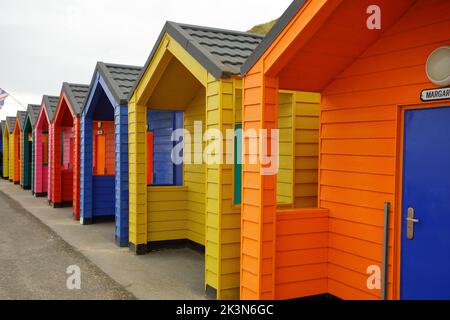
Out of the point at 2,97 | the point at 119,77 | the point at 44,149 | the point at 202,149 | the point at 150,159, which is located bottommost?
the point at 150,159

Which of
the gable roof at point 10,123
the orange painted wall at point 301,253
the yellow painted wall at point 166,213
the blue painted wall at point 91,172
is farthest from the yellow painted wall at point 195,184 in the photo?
the gable roof at point 10,123

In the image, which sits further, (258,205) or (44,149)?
(44,149)

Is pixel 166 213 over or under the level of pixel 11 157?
under

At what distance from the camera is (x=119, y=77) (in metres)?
10.0

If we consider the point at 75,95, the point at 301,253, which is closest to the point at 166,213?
the point at 301,253

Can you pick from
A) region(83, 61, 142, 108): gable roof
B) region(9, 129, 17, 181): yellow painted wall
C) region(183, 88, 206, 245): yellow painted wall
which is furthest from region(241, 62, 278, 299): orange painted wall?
region(9, 129, 17, 181): yellow painted wall

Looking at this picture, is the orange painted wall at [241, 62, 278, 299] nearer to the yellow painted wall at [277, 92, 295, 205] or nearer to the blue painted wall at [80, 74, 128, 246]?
the yellow painted wall at [277, 92, 295, 205]

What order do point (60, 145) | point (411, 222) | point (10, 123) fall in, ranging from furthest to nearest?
point (10, 123)
point (60, 145)
point (411, 222)

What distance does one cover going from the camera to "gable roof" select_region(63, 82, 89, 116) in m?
12.6

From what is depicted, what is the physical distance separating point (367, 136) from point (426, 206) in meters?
1.01

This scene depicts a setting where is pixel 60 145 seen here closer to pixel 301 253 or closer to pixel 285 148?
pixel 285 148

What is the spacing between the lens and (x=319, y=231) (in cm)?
562

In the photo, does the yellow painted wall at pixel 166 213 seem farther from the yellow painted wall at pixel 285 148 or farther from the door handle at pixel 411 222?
the door handle at pixel 411 222

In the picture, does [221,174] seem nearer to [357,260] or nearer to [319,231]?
[319,231]
